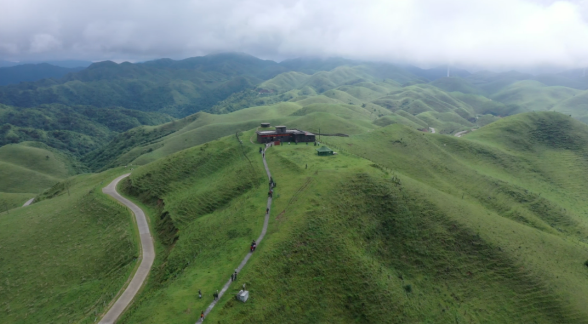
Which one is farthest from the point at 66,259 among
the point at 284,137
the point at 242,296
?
the point at 284,137

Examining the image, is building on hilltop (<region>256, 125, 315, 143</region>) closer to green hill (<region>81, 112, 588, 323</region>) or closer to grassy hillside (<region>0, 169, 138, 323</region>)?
green hill (<region>81, 112, 588, 323</region>)

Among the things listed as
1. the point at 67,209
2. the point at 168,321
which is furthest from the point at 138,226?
the point at 168,321

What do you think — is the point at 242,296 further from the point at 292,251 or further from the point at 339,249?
the point at 339,249

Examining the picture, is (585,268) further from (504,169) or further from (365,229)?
(504,169)

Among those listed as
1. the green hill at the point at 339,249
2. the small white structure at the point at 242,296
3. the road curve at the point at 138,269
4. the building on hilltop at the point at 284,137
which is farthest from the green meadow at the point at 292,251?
the building on hilltop at the point at 284,137

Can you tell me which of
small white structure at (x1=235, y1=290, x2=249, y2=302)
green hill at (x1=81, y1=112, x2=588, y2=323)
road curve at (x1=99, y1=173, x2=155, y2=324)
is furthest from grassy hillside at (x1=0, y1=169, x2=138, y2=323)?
small white structure at (x1=235, y1=290, x2=249, y2=302)

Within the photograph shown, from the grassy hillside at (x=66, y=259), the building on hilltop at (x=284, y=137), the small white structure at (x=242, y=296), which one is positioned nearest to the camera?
the small white structure at (x=242, y=296)

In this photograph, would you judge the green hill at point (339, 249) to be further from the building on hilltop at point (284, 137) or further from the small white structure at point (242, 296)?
the building on hilltop at point (284, 137)
